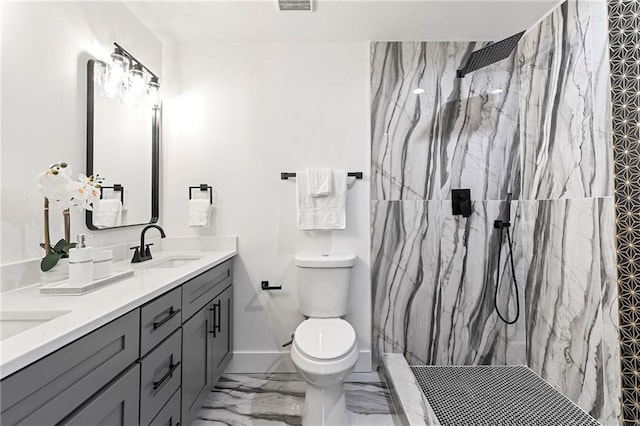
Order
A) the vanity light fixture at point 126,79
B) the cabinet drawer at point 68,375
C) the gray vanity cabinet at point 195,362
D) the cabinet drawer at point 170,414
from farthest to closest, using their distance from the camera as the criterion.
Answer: the vanity light fixture at point 126,79, the gray vanity cabinet at point 195,362, the cabinet drawer at point 170,414, the cabinet drawer at point 68,375

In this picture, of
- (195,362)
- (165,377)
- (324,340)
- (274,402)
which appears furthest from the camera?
(274,402)

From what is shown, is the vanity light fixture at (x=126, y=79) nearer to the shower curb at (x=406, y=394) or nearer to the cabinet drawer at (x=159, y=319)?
the cabinet drawer at (x=159, y=319)

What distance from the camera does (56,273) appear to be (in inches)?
52.8

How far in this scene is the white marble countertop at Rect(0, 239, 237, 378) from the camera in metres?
0.70

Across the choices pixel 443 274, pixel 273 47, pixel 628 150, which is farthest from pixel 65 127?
pixel 628 150

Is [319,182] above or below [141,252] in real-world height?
above

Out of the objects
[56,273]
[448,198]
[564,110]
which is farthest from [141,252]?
[564,110]

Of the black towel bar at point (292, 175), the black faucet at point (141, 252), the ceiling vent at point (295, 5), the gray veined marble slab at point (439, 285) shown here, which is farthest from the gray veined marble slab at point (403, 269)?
the black faucet at point (141, 252)

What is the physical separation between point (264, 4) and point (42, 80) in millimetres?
1207

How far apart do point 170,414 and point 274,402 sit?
2.55 ft

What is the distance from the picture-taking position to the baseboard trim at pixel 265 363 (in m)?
2.32

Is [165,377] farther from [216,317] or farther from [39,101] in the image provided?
[39,101]

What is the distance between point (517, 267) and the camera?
2.32 meters

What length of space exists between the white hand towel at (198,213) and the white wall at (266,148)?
119mm
